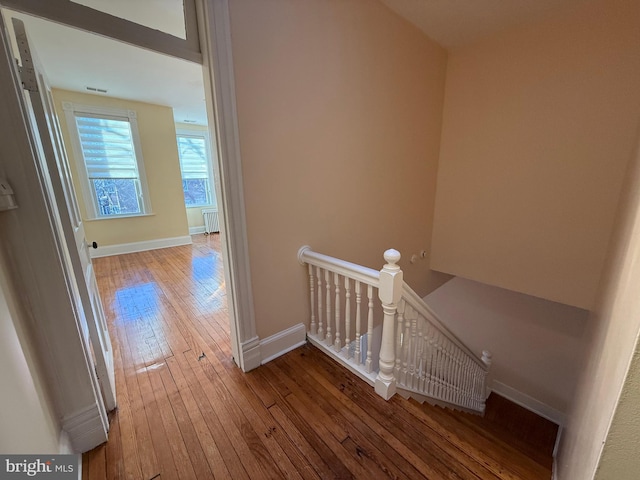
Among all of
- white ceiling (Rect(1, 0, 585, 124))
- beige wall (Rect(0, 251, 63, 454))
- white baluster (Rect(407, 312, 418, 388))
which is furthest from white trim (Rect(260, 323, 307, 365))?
white ceiling (Rect(1, 0, 585, 124))

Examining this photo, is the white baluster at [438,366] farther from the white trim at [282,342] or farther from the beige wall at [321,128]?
the white trim at [282,342]

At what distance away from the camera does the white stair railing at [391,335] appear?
1.42 metres

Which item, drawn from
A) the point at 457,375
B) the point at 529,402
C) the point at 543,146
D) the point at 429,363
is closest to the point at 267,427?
the point at 429,363

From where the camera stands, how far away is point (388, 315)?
139 centimetres

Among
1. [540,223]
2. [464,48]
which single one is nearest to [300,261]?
[540,223]

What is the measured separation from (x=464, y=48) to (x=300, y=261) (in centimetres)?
295

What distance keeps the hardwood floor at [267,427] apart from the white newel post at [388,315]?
89 millimetres

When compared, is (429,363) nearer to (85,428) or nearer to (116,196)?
(85,428)

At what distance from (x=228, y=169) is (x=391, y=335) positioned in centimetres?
133

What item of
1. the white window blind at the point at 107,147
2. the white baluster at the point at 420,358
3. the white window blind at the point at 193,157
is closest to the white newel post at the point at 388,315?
the white baluster at the point at 420,358

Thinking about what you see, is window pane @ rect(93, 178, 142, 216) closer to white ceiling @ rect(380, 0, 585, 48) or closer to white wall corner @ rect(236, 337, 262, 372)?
white wall corner @ rect(236, 337, 262, 372)

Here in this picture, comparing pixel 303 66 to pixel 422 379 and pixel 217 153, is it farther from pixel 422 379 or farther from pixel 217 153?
pixel 422 379

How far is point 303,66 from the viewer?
1.64m

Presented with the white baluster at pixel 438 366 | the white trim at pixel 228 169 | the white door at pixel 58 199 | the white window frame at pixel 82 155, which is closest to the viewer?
the white door at pixel 58 199
